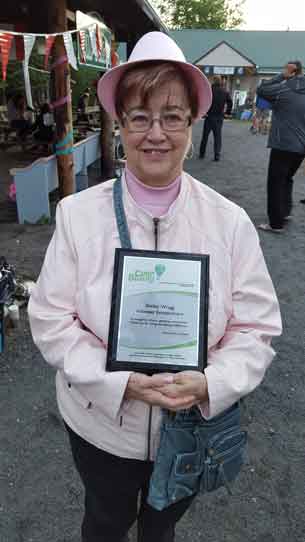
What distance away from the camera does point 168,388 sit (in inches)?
43.9

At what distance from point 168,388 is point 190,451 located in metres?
0.28

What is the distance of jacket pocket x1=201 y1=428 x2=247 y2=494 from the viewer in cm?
126

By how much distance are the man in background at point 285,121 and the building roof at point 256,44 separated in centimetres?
3754

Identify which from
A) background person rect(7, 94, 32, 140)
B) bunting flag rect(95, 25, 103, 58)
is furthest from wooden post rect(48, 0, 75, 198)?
background person rect(7, 94, 32, 140)

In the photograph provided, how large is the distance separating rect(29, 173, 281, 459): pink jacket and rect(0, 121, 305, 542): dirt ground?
103 centimetres

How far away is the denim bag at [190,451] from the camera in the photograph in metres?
1.21

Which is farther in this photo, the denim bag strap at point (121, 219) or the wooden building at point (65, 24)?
the wooden building at point (65, 24)

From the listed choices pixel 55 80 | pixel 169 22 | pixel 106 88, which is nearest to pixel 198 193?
pixel 106 88

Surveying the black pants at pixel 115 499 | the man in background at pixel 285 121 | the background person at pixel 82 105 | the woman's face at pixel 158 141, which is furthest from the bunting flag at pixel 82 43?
the background person at pixel 82 105

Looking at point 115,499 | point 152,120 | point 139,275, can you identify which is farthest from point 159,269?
point 115,499

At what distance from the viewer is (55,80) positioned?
5.59 m

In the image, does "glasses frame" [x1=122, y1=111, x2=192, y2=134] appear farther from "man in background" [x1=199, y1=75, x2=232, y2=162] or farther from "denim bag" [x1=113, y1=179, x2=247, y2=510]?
"man in background" [x1=199, y1=75, x2=232, y2=162]

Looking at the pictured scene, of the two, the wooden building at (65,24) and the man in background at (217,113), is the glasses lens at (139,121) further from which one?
the man in background at (217,113)

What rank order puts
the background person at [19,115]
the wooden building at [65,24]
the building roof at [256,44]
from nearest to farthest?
the wooden building at [65,24]
the background person at [19,115]
the building roof at [256,44]
